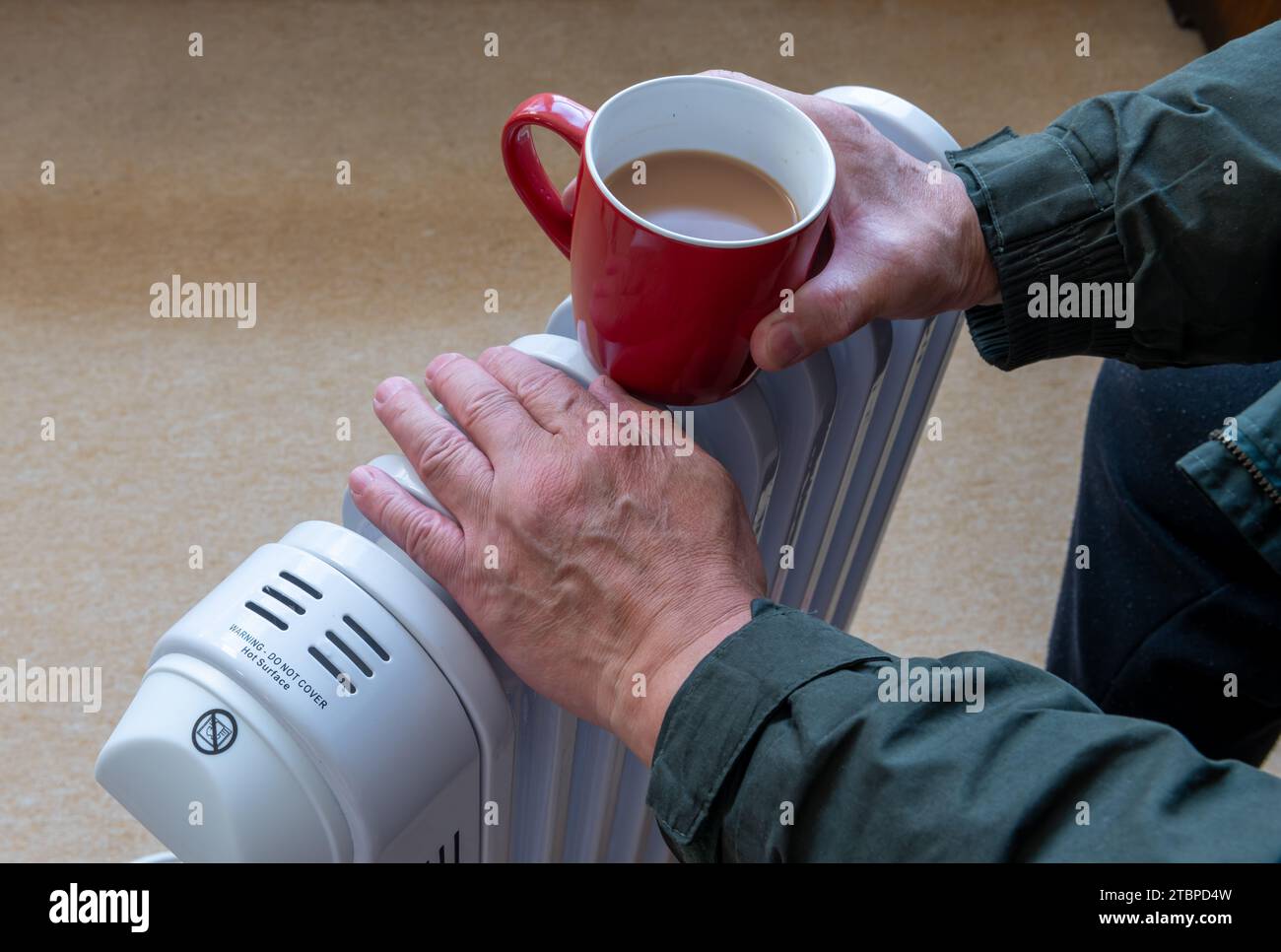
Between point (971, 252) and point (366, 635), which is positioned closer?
point (366, 635)

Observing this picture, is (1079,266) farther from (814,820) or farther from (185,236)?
(185,236)

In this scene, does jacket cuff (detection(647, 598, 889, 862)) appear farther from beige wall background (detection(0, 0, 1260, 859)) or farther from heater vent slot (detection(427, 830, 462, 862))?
beige wall background (detection(0, 0, 1260, 859))

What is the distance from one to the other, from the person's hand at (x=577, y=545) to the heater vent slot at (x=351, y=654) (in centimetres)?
6

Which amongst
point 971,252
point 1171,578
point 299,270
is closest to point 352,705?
point 971,252

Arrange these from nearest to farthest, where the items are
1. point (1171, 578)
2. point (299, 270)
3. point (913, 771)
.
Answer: point (913, 771)
point (1171, 578)
point (299, 270)

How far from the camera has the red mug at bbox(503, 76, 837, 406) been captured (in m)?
0.49

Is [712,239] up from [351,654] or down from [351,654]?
up

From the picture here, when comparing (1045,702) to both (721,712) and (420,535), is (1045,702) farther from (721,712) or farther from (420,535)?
(420,535)

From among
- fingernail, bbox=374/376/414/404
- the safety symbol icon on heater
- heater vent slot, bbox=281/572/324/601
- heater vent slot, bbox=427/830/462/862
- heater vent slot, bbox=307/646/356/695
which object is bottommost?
heater vent slot, bbox=427/830/462/862

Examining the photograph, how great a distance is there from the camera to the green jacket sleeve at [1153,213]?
620mm

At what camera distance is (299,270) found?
145 cm

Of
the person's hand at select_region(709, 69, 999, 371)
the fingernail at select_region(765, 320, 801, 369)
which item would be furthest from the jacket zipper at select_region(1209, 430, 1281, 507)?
the fingernail at select_region(765, 320, 801, 369)

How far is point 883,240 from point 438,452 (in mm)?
235

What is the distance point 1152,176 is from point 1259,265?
0.07m
